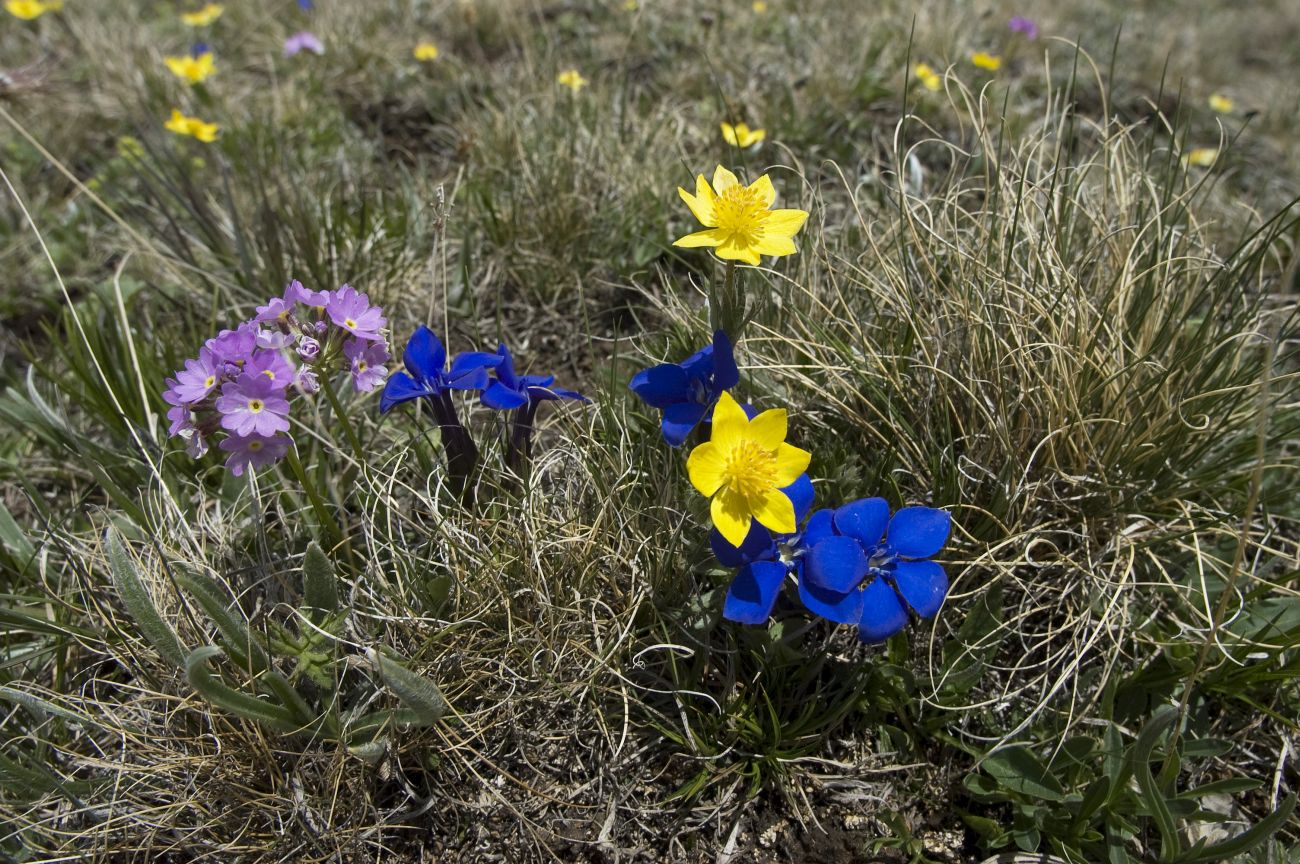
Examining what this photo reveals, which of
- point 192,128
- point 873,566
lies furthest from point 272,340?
point 192,128

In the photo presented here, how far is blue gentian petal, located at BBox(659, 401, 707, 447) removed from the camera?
5.15 feet

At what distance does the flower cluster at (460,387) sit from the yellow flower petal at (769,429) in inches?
15.1

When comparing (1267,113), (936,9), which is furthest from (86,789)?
(1267,113)

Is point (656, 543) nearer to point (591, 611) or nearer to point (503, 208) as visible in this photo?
point (591, 611)

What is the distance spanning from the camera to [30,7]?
162 inches

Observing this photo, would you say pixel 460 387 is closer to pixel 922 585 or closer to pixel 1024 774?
pixel 922 585

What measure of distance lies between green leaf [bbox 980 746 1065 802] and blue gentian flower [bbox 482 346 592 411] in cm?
111

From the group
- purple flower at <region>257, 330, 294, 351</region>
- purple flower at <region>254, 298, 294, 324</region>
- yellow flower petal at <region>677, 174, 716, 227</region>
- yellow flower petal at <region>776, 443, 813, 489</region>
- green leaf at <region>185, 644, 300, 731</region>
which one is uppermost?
yellow flower petal at <region>677, 174, 716, 227</region>

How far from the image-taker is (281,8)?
4.49 m

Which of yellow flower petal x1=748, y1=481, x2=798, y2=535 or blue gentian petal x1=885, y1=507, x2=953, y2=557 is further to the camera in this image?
blue gentian petal x1=885, y1=507, x2=953, y2=557

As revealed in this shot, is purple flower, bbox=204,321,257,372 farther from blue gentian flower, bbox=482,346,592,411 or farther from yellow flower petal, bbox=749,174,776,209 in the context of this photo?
yellow flower petal, bbox=749,174,776,209

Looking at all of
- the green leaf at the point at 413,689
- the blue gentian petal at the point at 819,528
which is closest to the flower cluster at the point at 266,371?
the green leaf at the point at 413,689

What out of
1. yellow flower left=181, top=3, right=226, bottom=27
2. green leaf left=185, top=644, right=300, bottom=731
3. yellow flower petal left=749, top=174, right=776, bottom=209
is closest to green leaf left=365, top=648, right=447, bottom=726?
green leaf left=185, top=644, right=300, bottom=731

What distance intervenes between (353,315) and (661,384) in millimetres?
592
